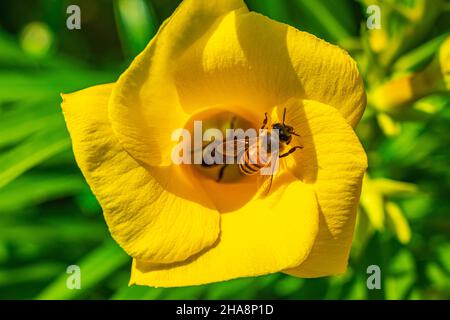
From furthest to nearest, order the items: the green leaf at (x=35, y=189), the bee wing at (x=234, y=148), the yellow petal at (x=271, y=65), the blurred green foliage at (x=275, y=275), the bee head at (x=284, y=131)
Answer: the green leaf at (x=35, y=189) → the blurred green foliage at (x=275, y=275) → the bee wing at (x=234, y=148) → the bee head at (x=284, y=131) → the yellow petal at (x=271, y=65)

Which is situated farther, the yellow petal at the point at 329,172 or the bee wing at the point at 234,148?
the bee wing at the point at 234,148

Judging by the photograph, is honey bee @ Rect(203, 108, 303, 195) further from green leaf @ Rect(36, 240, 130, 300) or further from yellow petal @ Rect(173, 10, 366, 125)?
green leaf @ Rect(36, 240, 130, 300)

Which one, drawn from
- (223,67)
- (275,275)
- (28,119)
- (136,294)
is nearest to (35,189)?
(28,119)

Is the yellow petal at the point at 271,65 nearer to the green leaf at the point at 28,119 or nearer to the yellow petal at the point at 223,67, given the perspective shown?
the yellow petal at the point at 223,67

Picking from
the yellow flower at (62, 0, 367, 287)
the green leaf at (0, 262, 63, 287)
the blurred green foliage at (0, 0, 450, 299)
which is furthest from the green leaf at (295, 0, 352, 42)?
the green leaf at (0, 262, 63, 287)

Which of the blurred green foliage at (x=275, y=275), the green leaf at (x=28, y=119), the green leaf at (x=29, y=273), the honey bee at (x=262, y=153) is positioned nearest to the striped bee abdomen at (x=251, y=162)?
the honey bee at (x=262, y=153)
